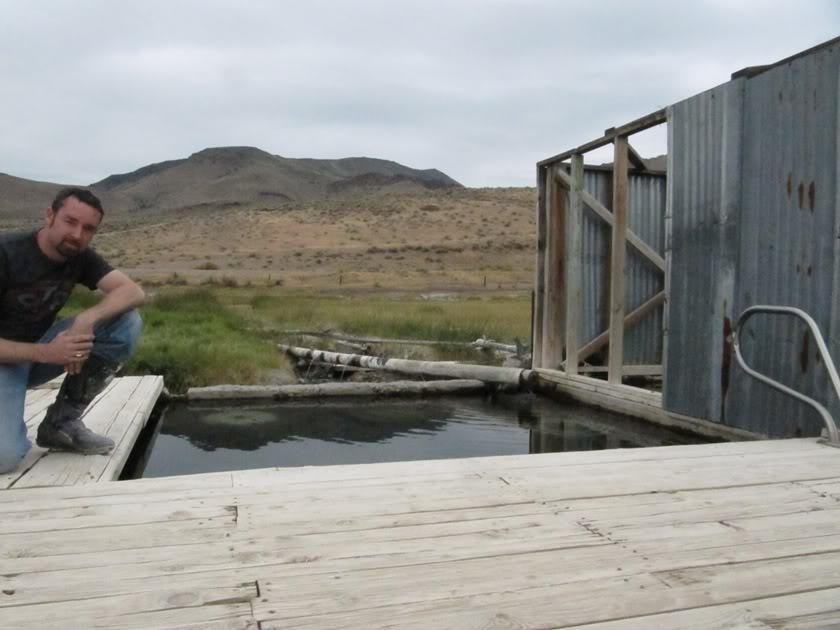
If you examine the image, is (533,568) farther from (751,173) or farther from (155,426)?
(155,426)

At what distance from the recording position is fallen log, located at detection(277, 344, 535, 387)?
823 centimetres

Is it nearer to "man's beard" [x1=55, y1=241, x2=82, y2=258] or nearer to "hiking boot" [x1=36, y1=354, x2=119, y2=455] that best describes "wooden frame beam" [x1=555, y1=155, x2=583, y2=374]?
"hiking boot" [x1=36, y1=354, x2=119, y2=455]

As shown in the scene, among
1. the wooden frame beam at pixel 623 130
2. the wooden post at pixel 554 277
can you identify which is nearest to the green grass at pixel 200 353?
the wooden post at pixel 554 277

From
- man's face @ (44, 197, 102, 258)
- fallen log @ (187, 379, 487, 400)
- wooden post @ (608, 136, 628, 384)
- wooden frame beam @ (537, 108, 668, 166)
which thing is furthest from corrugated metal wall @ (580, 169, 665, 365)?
man's face @ (44, 197, 102, 258)

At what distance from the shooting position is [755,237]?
4.91 m

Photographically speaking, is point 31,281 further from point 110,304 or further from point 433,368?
point 433,368

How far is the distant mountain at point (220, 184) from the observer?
106 metres

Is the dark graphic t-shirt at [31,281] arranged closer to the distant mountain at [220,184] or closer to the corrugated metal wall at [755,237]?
the corrugated metal wall at [755,237]

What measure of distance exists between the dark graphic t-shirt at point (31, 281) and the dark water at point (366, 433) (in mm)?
1809

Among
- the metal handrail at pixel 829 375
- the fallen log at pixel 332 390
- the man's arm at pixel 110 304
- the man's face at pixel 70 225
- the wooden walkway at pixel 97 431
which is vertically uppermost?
the man's face at pixel 70 225

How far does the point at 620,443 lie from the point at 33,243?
4239mm

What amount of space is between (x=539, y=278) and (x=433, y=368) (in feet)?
5.13

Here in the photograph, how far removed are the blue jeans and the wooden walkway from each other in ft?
0.31

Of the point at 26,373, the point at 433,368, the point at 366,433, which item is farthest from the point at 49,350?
the point at 433,368
